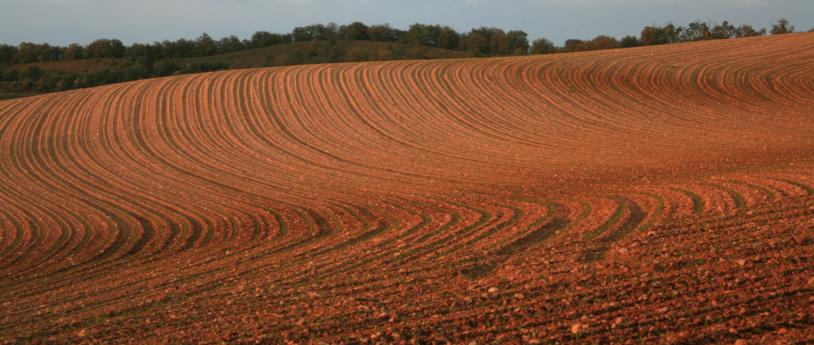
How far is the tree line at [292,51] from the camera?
56916mm

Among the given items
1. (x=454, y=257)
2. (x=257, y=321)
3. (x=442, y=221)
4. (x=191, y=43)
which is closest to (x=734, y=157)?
(x=442, y=221)

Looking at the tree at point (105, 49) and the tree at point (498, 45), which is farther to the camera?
the tree at point (498, 45)

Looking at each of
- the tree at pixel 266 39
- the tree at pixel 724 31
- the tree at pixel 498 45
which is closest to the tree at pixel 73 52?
the tree at pixel 266 39

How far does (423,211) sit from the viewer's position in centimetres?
1401

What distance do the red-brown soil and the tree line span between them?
75.6 feet

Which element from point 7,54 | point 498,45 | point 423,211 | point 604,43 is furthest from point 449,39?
point 423,211

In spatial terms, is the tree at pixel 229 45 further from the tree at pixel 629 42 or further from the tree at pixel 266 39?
the tree at pixel 629 42

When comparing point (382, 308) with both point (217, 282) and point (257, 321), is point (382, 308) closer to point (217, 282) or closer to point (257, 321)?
point (257, 321)

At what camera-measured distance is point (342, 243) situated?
1154 cm

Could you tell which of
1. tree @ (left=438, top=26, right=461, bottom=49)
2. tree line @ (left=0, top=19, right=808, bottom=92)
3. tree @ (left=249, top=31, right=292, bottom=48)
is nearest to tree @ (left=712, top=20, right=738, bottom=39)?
tree line @ (left=0, top=19, right=808, bottom=92)

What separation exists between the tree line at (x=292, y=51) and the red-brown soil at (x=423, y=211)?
23.1 m

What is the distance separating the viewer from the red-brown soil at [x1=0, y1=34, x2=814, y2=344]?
7.16 meters

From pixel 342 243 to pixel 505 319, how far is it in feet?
16.7

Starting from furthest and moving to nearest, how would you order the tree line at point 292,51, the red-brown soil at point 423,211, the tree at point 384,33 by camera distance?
the tree at point 384,33 < the tree line at point 292,51 < the red-brown soil at point 423,211
